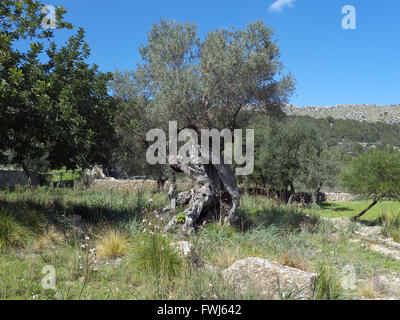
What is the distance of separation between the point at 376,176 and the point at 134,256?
56.7 feet

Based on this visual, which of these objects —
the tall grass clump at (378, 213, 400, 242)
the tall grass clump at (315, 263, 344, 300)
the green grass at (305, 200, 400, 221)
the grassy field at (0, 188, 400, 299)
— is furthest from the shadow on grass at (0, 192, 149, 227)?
the green grass at (305, 200, 400, 221)

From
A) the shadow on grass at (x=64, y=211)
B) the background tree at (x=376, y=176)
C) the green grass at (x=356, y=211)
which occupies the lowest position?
the green grass at (x=356, y=211)

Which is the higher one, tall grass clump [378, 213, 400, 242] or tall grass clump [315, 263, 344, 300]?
tall grass clump [315, 263, 344, 300]

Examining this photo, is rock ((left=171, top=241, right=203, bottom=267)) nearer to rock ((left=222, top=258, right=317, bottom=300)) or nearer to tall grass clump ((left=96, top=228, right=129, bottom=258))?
rock ((left=222, top=258, right=317, bottom=300))

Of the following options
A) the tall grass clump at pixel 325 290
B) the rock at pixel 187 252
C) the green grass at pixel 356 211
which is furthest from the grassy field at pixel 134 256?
the green grass at pixel 356 211

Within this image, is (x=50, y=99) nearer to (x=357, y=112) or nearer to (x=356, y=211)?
(x=356, y=211)

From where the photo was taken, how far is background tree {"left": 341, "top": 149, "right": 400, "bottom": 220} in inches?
695

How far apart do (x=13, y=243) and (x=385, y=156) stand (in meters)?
20.2

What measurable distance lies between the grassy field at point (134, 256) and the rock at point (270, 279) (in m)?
0.26

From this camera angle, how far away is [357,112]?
16525cm

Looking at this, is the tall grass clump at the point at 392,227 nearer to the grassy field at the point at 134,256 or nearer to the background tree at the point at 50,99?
the grassy field at the point at 134,256

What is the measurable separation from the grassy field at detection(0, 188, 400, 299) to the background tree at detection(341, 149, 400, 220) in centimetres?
795

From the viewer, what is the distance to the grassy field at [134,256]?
474 cm

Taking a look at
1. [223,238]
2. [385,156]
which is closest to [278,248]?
[223,238]
